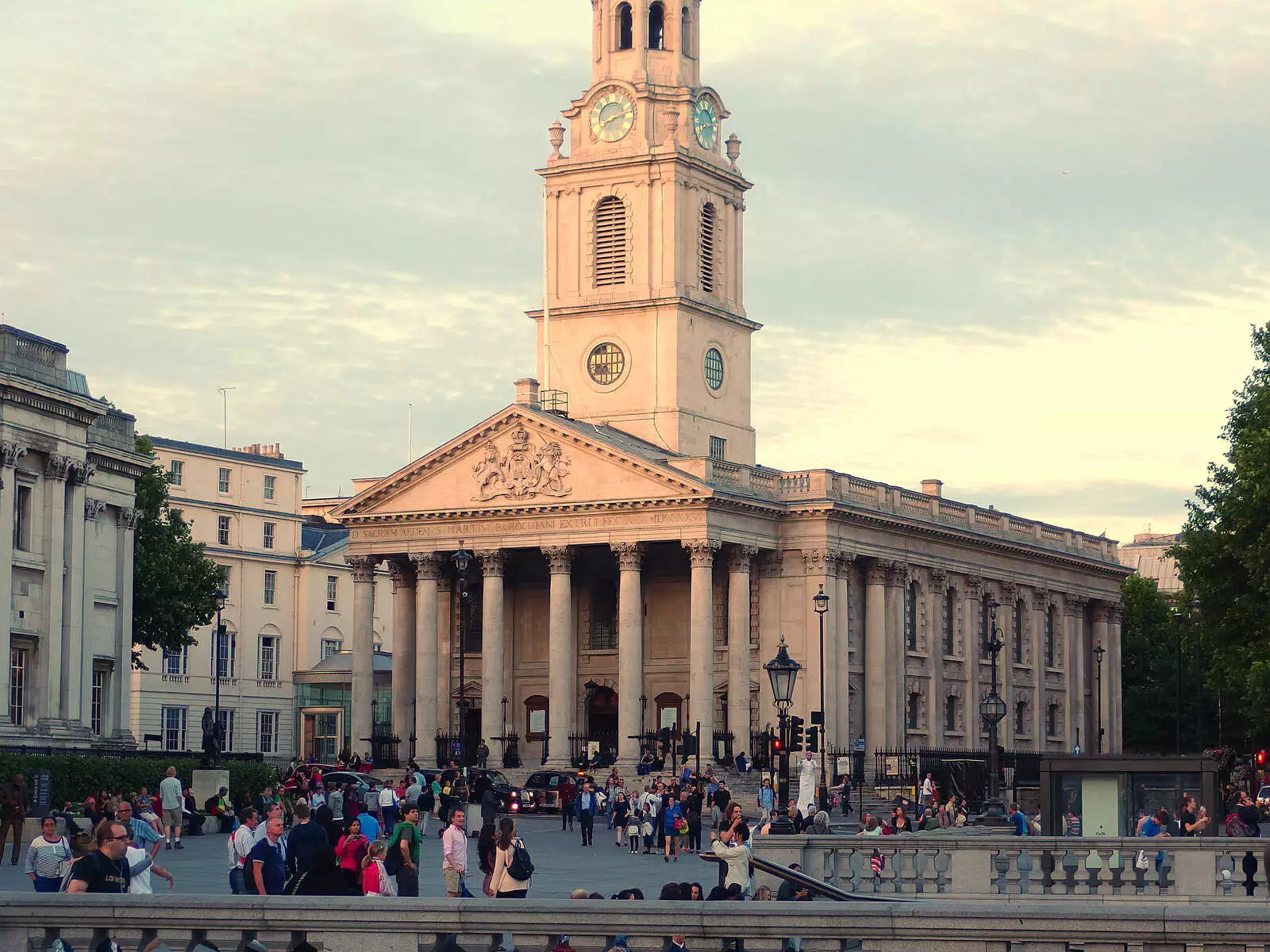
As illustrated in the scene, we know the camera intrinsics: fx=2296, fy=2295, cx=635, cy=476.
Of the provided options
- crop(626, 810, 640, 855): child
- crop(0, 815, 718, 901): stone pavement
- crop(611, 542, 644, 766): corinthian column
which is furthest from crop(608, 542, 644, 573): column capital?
crop(626, 810, 640, 855): child

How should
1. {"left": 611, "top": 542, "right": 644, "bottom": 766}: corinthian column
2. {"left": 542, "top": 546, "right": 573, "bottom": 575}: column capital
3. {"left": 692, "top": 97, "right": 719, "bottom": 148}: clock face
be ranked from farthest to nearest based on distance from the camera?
{"left": 692, "top": 97, "right": 719, "bottom": 148}: clock face
{"left": 542, "top": 546, "right": 573, "bottom": 575}: column capital
{"left": 611, "top": 542, "right": 644, "bottom": 766}: corinthian column

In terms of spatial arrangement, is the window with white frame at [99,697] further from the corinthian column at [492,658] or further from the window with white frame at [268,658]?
the window with white frame at [268,658]

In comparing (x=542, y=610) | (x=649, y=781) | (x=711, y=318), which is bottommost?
(x=649, y=781)

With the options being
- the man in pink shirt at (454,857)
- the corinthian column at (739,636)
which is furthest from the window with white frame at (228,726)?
the man in pink shirt at (454,857)

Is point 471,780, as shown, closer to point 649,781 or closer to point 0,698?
Result: point 649,781

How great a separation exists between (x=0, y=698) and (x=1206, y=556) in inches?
1428

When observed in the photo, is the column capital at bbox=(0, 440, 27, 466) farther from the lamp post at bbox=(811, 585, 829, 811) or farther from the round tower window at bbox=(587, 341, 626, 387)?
the round tower window at bbox=(587, 341, 626, 387)

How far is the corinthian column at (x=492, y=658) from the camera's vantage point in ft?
294

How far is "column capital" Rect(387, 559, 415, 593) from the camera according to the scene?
312 ft

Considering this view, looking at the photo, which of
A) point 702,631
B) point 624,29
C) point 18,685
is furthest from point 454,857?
point 624,29

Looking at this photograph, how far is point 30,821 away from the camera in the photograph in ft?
154

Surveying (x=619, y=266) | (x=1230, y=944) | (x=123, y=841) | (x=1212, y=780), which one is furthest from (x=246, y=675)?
(x=1230, y=944)

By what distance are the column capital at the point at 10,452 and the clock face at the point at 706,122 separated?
47914 mm

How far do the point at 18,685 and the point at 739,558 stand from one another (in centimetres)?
3535
